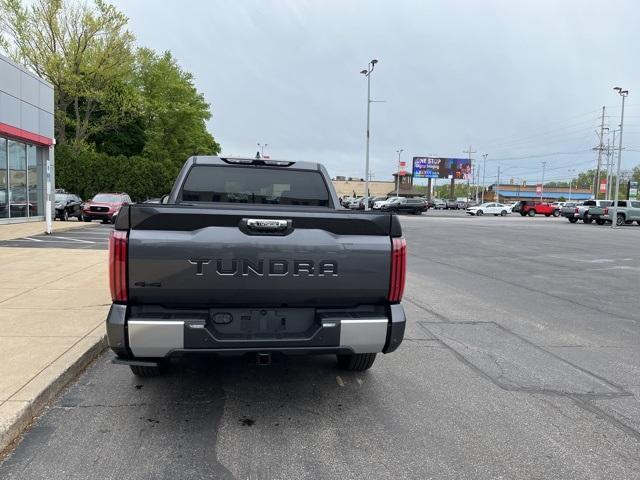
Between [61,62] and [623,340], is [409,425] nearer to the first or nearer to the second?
[623,340]

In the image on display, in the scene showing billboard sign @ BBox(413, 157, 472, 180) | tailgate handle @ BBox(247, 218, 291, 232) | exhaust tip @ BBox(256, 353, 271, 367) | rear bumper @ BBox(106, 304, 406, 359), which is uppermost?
billboard sign @ BBox(413, 157, 472, 180)

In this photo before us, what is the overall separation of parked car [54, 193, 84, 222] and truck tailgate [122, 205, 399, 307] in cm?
2589

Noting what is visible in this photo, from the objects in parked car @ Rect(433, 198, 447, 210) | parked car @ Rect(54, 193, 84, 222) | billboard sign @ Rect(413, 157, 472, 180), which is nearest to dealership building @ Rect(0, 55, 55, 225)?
parked car @ Rect(54, 193, 84, 222)

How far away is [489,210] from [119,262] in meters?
61.7

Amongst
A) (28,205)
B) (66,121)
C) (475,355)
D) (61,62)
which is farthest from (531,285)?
(66,121)

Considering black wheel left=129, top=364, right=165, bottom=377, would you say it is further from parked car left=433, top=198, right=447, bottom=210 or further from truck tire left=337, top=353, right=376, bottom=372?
parked car left=433, top=198, right=447, bottom=210

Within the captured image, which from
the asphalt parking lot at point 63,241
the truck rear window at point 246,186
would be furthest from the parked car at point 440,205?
the truck rear window at point 246,186

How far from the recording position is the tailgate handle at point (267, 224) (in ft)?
11.9

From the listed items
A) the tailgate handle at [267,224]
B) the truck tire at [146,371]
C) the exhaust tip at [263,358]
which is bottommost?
the truck tire at [146,371]

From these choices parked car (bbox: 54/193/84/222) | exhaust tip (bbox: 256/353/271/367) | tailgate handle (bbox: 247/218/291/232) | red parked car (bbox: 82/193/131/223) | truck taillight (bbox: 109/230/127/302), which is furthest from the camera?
parked car (bbox: 54/193/84/222)

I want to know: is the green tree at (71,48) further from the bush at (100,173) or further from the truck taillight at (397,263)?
the truck taillight at (397,263)

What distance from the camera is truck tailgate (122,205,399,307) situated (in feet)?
11.5

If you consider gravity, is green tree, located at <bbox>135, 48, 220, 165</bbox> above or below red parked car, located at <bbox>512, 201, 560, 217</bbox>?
above

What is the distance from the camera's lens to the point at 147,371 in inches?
185
